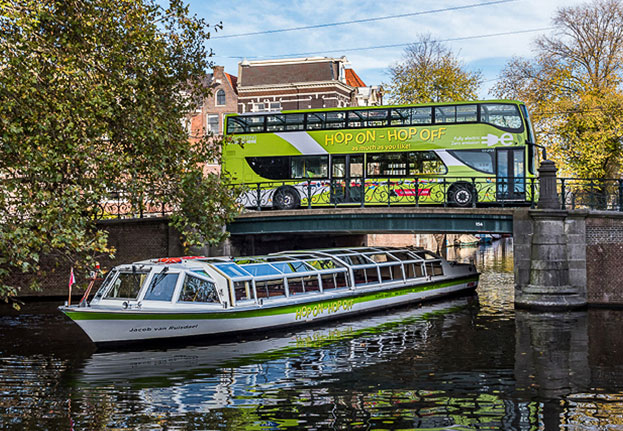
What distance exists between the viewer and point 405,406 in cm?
1052

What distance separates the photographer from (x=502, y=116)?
2306 cm

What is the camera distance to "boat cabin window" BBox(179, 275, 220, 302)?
1662 cm

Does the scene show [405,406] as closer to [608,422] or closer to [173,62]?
[608,422]

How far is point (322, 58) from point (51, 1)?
108 feet

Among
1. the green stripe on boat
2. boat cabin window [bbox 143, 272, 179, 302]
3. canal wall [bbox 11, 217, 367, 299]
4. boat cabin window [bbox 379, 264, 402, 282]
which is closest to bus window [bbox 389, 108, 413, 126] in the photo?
boat cabin window [bbox 379, 264, 402, 282]

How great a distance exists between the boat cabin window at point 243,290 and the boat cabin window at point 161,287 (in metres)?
1.73

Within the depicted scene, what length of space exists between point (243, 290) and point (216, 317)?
4.69ft

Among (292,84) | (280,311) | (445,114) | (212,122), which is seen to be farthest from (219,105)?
(280,311)

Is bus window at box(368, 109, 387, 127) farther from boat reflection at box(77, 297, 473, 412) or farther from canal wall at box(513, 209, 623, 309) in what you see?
boat reflection at box(77, 297, 473, 412)

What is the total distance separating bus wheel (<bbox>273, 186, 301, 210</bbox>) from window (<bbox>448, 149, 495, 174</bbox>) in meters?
6.23

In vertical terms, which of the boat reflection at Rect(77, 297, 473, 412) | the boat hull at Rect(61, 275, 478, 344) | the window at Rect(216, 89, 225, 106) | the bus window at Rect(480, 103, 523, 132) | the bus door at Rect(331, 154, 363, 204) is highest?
the window at Rect(216, 89, 225, 106)

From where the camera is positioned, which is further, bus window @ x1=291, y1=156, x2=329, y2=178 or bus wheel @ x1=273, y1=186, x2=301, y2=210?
bus window @ x1=291, y1=156, x2=329, y2=178

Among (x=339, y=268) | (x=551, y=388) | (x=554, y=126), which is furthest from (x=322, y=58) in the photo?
(x=551, y=388)

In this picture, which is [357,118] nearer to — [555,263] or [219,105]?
[555,263]
